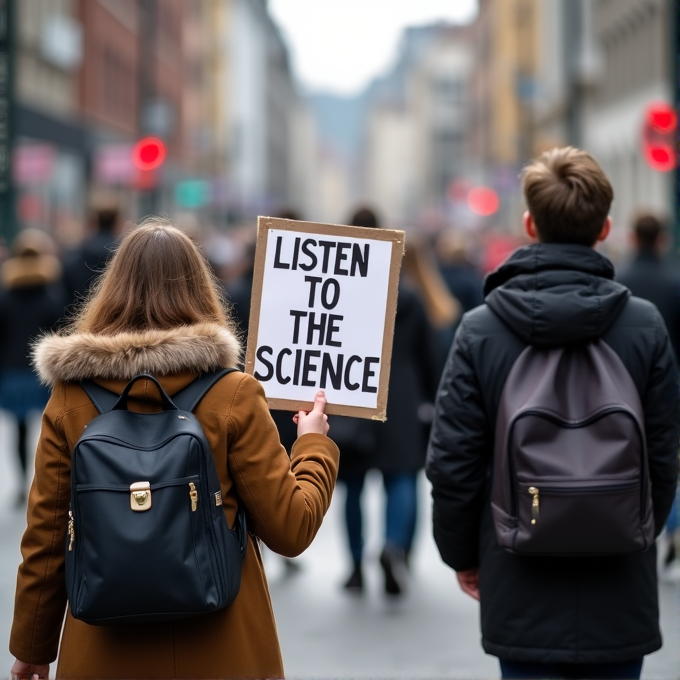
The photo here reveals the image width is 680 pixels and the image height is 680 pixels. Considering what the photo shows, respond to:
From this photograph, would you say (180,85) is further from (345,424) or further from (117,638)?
(117,638)

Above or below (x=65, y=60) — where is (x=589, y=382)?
below

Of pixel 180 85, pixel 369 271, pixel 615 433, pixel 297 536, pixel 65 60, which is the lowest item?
pixel 297 536

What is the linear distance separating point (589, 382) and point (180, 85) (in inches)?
2445

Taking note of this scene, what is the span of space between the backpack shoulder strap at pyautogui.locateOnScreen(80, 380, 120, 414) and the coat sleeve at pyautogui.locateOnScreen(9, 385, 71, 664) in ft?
0.24

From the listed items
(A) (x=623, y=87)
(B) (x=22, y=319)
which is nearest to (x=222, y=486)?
(B) (x=22, y=319)

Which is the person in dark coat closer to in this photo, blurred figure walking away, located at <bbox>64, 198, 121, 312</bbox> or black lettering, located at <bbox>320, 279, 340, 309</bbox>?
blurred figure walking away, located at <bbox>64, 198, 121, 312</bbox>

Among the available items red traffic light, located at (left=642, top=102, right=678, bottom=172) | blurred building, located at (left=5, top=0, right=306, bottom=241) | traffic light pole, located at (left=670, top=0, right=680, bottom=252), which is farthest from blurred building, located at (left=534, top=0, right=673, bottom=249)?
traffic light pole, located at (left=670, top=0, right=680, bottom=252)

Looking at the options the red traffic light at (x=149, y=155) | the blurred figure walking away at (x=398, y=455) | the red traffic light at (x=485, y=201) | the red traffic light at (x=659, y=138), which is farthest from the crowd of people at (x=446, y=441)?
the red traffic light at (x=485, y=201)

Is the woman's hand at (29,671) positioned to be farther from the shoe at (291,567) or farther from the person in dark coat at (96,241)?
the person in dark coat at (96,241)

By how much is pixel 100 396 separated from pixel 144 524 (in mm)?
375

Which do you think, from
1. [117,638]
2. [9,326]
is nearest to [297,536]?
[117,638]

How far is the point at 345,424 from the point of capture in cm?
721

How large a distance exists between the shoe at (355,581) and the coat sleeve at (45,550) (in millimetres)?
4456

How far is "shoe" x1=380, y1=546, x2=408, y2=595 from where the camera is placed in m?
7.54
